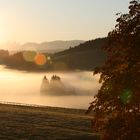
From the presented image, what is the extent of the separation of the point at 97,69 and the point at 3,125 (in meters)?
39.8

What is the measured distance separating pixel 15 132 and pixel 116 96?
34005 mm

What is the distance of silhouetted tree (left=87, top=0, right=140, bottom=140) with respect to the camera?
3119cm

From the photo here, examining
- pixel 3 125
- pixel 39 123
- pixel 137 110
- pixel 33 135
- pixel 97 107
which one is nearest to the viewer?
pixel 137 110

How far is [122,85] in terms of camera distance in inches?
1235

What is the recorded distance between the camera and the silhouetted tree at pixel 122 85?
31188 millimetres

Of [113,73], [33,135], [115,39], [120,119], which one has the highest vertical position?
[115,39]

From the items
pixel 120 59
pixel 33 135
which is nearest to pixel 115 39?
pixel 120 59

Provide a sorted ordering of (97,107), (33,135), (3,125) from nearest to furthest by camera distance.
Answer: (97,107) → (33,135) → (3,125)

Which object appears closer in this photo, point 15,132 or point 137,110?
point 137,110

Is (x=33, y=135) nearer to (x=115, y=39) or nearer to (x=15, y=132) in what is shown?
(x=15, y=132)

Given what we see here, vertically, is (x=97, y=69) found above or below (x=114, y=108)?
above

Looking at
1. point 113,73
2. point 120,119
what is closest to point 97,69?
point 113,73

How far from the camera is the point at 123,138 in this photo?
104 feet

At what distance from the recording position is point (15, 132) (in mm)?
63875
